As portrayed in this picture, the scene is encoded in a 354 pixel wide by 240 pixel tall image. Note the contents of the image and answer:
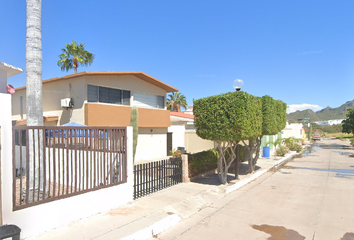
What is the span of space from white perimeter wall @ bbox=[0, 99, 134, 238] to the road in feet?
5.67

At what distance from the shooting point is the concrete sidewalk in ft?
15.5

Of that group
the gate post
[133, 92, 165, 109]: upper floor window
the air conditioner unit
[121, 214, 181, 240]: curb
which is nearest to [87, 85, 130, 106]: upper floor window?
[133, 92, 165, 109]: upper floor window

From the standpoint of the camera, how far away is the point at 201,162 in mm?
10391

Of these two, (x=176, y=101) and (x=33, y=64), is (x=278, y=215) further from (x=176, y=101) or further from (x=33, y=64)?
(x=176, y=101)

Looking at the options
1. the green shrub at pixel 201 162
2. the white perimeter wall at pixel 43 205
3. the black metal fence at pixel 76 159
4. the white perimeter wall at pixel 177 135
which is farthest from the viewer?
the white perimeter wall at pixel 177 135

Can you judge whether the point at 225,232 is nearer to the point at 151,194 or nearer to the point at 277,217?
the point at 277,217

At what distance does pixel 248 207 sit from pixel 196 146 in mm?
10552

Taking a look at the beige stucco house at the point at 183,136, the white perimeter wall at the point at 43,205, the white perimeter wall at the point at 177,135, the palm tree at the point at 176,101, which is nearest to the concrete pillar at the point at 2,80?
the white perimeter wall at the point at 43,205

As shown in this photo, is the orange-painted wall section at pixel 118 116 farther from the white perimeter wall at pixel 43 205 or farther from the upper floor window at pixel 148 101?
the white perimeter wall at pixel 43 205

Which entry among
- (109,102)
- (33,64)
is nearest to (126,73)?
(109,102)

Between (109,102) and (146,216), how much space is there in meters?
9.36

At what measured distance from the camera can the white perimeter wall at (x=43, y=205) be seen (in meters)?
4.16

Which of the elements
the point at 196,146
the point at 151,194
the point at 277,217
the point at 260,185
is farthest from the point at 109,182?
the point at 196,146

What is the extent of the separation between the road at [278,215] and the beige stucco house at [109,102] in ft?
27.0
